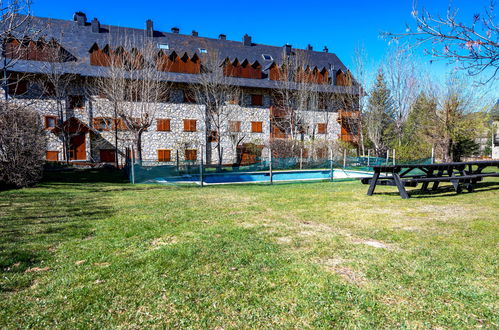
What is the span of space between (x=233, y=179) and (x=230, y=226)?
1096cm

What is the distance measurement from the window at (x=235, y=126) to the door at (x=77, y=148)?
1126 cm

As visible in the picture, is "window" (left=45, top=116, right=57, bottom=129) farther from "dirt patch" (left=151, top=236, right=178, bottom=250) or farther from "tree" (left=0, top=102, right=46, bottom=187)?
"dirt patch" (left=151, top=236, right=178, bottom=250)

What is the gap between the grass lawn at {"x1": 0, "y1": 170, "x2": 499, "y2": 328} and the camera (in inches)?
83.6

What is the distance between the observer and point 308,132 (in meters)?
27.8

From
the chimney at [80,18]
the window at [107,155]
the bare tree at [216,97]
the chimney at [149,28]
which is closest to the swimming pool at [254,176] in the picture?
the bare tree at [216,97]

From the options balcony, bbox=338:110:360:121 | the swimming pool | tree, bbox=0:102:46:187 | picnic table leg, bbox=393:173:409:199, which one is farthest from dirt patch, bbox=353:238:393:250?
balcony, bbox=338:110:360:121

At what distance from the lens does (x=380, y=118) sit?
82.5 ft

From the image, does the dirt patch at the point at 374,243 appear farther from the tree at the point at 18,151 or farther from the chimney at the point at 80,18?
the chimney at the point at 80,18

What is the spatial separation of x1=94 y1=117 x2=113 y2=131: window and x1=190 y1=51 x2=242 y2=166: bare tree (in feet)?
22.3

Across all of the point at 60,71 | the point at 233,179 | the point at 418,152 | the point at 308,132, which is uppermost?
the point at 60,71

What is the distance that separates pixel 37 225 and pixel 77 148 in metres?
20.6

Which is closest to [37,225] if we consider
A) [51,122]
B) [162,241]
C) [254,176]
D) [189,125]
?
[162,241]

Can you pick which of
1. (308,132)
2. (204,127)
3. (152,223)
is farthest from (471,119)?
(152,223)

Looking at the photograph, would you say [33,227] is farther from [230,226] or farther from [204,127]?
[204,127]
